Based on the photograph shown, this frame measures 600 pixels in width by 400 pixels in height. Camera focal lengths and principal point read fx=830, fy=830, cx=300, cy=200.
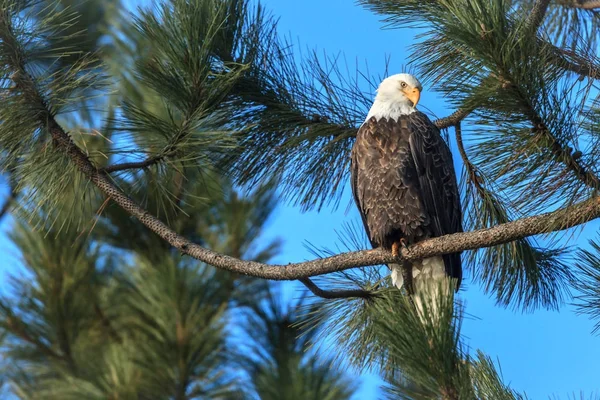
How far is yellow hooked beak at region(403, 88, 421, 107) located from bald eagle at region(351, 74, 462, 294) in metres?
0.16

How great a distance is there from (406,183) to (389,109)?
0.30m

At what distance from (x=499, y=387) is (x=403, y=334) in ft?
1.00

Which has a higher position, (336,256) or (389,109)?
(389,109)

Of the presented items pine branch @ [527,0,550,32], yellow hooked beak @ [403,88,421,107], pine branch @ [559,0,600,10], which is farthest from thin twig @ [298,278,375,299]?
pine branch @ [559,0,600,10]

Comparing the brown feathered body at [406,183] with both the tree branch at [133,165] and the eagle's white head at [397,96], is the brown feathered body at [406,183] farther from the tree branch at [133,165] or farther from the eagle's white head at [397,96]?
the tree branch at [133,165]

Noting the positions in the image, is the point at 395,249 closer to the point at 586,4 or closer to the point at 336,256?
the point at 336,256

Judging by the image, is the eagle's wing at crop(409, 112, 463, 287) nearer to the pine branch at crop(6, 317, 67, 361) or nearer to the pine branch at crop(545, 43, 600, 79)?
the pine branch at crop(545, 43, 600, 79)

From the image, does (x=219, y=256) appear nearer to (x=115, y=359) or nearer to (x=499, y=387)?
(x=499, y=387)

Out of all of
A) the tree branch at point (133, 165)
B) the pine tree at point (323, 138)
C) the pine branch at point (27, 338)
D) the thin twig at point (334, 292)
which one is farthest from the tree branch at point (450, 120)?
the pine branch at point (27, 338)

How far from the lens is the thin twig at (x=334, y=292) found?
85.5 inches

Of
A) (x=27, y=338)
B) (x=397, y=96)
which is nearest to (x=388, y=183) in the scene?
(x=397, y=96)

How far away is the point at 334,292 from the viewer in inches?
88.9

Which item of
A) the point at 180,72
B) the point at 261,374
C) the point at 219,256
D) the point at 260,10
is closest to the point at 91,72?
the point at 180,72

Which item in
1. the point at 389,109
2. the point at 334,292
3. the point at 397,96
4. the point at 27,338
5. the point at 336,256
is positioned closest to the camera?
the point at 336,256
